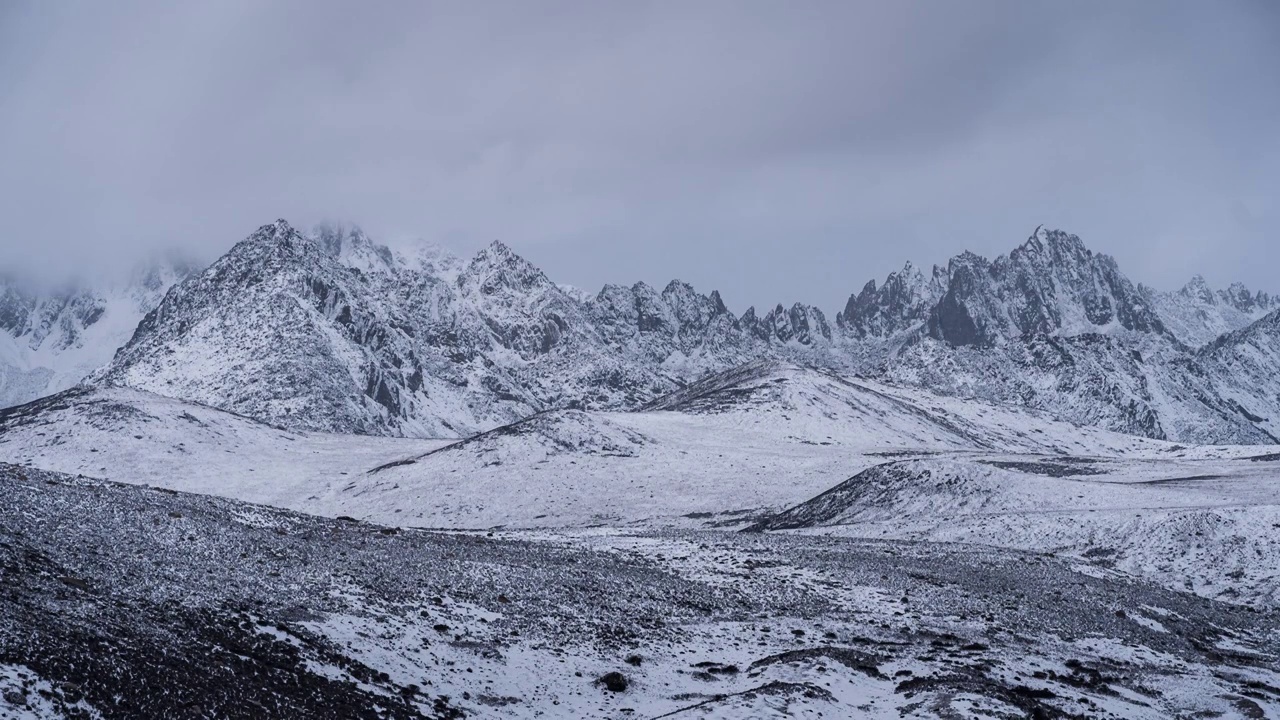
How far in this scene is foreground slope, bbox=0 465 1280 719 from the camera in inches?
906

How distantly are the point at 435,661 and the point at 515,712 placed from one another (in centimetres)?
371

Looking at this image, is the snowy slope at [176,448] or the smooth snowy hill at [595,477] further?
the snowy slope at [176,448]

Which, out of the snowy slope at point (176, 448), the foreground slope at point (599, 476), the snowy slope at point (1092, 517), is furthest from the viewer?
the snowy slope at point (176, 448)

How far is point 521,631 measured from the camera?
32.6 metres

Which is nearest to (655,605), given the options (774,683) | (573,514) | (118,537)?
(774,683)

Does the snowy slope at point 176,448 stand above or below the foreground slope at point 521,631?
above

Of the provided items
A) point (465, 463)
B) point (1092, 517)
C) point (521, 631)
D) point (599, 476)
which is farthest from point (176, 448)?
point (521, 631)

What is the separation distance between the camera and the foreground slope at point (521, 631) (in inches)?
906

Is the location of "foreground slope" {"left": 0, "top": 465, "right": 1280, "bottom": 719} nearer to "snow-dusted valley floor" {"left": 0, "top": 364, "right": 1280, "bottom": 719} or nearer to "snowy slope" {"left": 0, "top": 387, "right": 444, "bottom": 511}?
"snow-dusted valley floor" {"left": 0, "top": 364, "right": 1280, "bottom": 719}

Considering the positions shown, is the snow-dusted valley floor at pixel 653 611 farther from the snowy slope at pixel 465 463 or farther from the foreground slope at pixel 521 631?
the snowy slope at pixel 465 463

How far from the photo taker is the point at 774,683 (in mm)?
28250

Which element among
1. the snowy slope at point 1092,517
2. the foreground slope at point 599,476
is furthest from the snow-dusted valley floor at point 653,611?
the foreground slope at point 599,476

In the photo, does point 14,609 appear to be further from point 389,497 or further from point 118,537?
point 389,497

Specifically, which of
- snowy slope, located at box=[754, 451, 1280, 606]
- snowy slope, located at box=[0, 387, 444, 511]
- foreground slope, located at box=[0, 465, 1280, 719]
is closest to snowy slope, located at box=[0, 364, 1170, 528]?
snowy slope, located at box=[0, 387, 444, 511]
